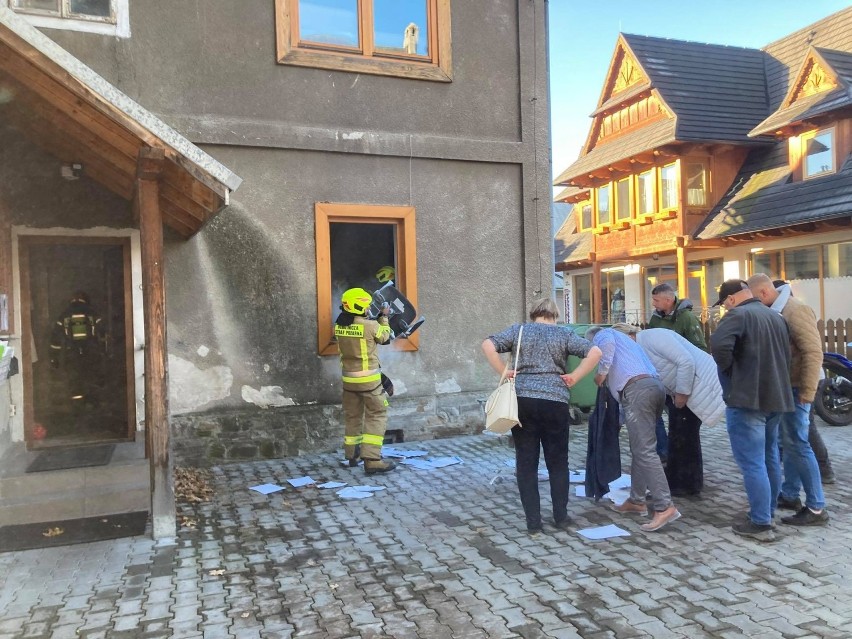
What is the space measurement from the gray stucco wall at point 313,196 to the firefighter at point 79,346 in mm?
1303

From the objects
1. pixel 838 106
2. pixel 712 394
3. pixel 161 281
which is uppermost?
pixel 838 106

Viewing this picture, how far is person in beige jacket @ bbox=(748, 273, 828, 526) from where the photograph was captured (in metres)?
4.96

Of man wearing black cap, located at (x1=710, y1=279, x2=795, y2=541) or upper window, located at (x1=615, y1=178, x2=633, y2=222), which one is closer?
man wearing black cap, located at (x1=710, y1=279, x2=795, y2=541)

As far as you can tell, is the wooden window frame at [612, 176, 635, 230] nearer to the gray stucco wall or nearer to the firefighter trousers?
the gray stucco wall

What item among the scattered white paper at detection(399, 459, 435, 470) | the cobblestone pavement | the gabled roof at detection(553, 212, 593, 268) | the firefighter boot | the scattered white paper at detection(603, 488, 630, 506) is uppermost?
the gabled roof at detection(553, 212, 593, 268)

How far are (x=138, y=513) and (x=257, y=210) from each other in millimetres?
3484

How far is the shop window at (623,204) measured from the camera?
21.9m

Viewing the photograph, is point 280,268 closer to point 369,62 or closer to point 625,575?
point 369,62

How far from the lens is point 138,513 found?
19.0 ft

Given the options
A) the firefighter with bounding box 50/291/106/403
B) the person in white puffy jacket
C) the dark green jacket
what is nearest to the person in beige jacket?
the person in white puffy jacket

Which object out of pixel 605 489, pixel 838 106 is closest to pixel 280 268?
pixel 605 489

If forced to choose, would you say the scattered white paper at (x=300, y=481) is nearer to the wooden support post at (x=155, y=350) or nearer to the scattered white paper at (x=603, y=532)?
the wooden support post at (x=155, y=350)

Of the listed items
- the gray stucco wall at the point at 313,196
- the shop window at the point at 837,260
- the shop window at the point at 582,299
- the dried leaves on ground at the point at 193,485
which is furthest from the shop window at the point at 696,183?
the dried leaves on ground at the point at 193,485

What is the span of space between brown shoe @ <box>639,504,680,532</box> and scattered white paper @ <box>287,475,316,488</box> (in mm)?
3143
